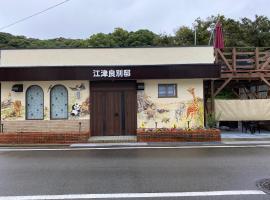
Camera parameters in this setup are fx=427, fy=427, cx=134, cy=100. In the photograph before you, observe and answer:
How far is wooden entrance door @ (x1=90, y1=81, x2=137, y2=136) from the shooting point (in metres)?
21.8

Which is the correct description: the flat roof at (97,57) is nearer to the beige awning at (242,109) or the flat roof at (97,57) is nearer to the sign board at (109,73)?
the sign board at (109,73)

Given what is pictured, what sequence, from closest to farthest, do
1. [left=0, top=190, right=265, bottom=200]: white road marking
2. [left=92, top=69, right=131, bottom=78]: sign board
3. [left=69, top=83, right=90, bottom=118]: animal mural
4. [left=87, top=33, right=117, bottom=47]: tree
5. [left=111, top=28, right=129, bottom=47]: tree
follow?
[left=0, top=190, right=265, bottom=200]: white road marking, [left=92, top=69, right=131, bottom=78]: sign board, [left=69, top=83, right=90, bottom=118]: animal mural, [left=87, top=33, right=117, bottom=47]: tree, [left=111, top=28, right=129, bottom=47]: tree

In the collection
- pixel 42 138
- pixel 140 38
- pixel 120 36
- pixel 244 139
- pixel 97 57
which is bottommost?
pixel 244 139

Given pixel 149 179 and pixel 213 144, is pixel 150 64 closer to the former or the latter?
pixel 213 144

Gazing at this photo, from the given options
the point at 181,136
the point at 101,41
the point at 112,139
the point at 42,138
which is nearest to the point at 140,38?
the point at 101,41

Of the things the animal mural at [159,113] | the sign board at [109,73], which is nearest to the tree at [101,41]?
the animal mural at [159,113]

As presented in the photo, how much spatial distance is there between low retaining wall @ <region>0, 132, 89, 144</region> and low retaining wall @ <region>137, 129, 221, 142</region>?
292cm

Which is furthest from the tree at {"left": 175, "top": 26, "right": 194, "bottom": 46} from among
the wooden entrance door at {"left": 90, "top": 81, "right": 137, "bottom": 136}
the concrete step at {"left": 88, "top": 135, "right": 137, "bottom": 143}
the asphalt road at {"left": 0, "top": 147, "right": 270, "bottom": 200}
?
the asphalt road at {"left": 0, "top": 147, "right": 270, "bottom": 200}

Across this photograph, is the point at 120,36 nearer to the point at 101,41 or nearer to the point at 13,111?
the point at 101,41

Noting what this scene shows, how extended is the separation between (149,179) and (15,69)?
42.1 ft

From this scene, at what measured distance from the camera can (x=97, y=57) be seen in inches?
856

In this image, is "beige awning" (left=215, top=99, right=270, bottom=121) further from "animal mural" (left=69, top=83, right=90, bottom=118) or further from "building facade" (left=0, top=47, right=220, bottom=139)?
"animal mural" (left=69, top=83, right=90, bottom=118)

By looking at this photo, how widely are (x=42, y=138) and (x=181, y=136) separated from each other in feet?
21.0

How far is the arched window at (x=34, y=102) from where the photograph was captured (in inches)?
861
